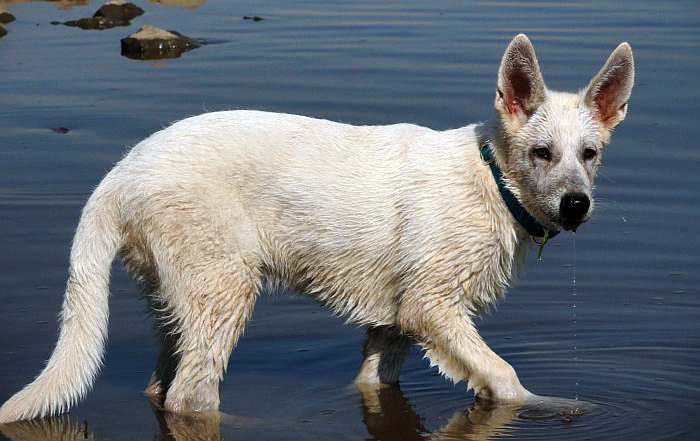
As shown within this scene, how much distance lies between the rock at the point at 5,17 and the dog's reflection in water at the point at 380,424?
38.8ft

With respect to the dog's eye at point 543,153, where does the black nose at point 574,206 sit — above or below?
below

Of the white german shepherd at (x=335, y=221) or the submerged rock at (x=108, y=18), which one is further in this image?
the submerged rock at (x=108, y=18)

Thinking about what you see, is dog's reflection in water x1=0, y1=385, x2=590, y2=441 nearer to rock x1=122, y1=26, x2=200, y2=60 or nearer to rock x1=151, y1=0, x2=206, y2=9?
rock x1=122, y1=26, x2=200, y2=60

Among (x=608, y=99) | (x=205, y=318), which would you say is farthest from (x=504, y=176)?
(x=205, y=318)

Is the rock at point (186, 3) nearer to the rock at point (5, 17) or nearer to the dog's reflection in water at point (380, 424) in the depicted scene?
the rock at point (5, 17)

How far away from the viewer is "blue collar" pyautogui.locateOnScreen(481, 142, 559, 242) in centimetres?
703

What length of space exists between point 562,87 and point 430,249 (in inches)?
261

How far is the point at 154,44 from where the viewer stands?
16.3 meters

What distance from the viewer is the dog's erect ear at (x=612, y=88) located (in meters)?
6.98

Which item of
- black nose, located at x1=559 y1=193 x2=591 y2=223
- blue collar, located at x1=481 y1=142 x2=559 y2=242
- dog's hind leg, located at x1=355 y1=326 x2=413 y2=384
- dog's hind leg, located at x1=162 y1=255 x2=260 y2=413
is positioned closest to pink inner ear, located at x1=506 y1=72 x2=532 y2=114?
blue collar, located at x1=481 y1=142 x2=559 y2=242

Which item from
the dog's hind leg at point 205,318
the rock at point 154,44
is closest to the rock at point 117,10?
the rock at point 154,44

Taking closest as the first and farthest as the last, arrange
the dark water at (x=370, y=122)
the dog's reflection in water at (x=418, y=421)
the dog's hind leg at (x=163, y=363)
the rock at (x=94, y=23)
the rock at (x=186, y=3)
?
1. the dog's reflection in water at (x=418, y=421)
2. the dog's hind leg at (x=163, y=363)
3. the dark water at (x=370, y=122)
4. the rock at (x=94, y=23)
5. the rock at (x=186, y=3)

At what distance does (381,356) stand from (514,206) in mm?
1252

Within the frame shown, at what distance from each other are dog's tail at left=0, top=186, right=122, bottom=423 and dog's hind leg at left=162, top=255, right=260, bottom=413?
35cm
